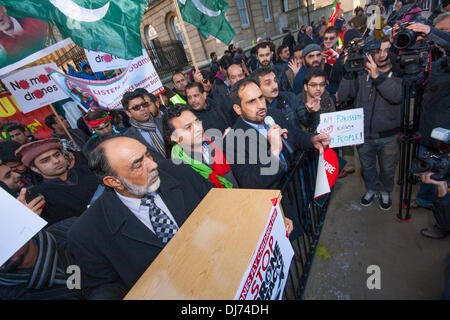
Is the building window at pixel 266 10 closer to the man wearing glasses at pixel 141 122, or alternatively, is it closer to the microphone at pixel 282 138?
the man wearing glasses at pixel 141 122

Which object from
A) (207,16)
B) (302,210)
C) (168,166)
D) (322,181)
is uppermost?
(207,16)

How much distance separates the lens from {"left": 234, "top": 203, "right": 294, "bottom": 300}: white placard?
0.98 metres

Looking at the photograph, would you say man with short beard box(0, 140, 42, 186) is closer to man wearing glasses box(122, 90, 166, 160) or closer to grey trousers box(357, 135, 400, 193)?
man wearing glasses box(122, 90, 166, 160)

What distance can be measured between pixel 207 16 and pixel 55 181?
186 inches

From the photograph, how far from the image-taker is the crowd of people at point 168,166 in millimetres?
1570

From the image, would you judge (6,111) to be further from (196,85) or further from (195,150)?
(195,150)

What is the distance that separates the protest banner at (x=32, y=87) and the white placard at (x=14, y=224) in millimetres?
3894

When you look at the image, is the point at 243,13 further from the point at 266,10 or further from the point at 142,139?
the point at 142,139

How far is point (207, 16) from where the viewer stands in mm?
5066

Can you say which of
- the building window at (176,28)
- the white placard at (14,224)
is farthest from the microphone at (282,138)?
the building window at (176,28)

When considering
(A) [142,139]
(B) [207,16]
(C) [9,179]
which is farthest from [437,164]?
(B) [207,16]

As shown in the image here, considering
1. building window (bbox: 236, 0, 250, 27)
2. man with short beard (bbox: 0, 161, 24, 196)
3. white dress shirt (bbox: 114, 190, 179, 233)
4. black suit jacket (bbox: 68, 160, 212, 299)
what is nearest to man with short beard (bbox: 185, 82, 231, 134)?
white dress shirt (bbox: 114, 190, 179, 233)

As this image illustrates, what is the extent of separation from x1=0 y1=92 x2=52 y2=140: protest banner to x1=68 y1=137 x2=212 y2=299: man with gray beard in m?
6.05
